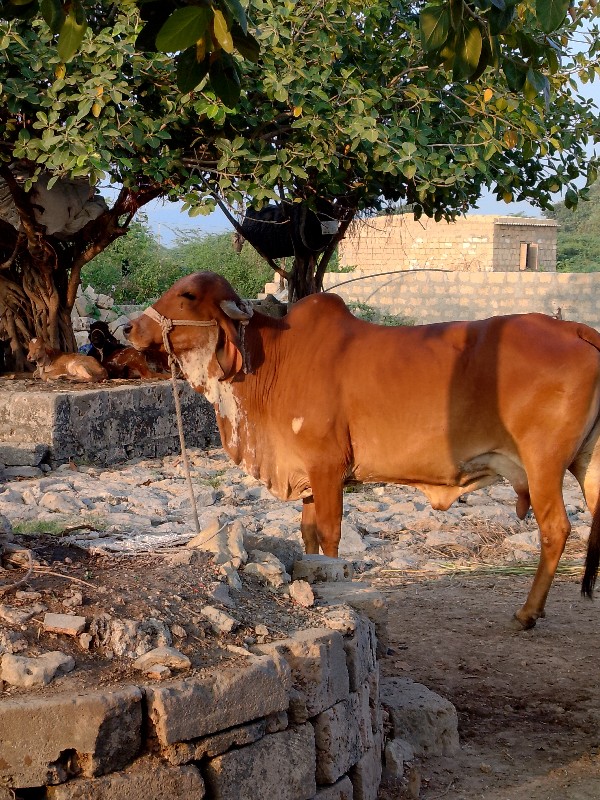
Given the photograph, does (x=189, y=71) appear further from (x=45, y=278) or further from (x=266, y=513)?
(x=45, y=278)

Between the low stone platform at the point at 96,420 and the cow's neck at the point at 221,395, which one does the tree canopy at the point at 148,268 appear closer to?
the low stone platform at the point at 96,420

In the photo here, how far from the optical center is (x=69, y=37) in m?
2.75

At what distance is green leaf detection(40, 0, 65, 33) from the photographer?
278 centimetres

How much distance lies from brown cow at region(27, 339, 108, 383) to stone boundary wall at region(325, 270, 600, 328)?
1084 cm

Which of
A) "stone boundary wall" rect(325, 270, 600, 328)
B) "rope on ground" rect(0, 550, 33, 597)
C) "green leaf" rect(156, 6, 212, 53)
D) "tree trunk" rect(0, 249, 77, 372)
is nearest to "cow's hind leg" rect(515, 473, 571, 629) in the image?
"rope on ground" rect(0, 550, 33, 597)

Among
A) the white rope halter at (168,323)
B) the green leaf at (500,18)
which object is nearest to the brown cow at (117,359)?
the white rope halter at (168,323)

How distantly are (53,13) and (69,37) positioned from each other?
0.11 m

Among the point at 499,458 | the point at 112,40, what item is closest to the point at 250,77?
the point at 112,40

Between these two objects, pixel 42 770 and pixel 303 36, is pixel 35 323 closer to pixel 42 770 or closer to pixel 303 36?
pixel 303 36

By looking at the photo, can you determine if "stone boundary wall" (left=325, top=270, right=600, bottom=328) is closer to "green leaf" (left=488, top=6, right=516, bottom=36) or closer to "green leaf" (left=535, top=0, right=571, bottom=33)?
"green leaf" (left=488, top=6, right=516, bottom=36)

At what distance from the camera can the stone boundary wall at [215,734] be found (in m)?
2.78

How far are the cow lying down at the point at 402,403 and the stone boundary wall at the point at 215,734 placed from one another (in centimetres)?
193

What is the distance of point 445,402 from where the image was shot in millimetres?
5395

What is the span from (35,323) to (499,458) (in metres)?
7.09
